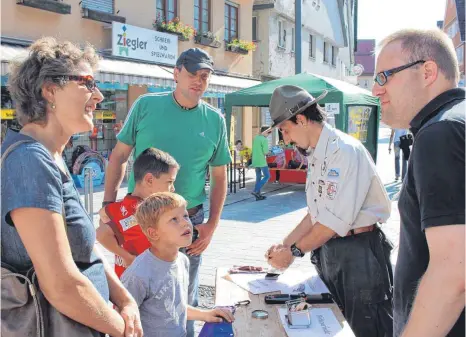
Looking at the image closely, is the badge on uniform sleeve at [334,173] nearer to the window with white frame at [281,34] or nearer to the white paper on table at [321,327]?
the white paper on table at [321,327]

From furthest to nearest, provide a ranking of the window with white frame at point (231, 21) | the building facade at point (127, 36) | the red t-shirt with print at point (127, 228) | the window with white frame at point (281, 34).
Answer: the window with white frame at point (281, 34) < the window with white frame at point (231, 21) < the building facade at point (127, 36) < the red t-shirt with print at point (127, 228)

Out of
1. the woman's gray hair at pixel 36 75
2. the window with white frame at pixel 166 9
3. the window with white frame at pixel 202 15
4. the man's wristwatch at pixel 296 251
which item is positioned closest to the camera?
the woman's gray hair at pixel 36 75

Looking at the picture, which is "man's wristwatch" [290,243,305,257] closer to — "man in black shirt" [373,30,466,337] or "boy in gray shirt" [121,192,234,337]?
"boy in gray shirt" [121,192,234,337]

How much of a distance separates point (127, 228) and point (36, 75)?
1274mm

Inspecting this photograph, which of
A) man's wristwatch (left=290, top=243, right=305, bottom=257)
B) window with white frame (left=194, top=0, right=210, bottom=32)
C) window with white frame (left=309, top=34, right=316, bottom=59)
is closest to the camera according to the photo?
man's wristwatch (left=290, top=243, right=305, bottom=257)

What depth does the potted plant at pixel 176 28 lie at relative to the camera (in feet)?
47.2

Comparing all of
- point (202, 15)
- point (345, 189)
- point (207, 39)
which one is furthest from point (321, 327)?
point (202, 15)

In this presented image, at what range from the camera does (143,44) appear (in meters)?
13.5

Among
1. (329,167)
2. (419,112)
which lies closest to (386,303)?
(329,167)

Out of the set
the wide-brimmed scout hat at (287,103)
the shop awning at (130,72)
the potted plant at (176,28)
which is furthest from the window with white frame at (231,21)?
the wide-brimmed scout hat at (287,103)

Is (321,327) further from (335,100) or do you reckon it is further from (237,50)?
(237,50)

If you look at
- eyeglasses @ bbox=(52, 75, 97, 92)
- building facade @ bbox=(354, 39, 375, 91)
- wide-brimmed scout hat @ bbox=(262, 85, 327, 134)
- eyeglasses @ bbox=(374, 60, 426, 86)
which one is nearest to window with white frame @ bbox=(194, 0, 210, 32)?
wide-brimmed scout hat @ bbox=(262, 85, 327, 134)

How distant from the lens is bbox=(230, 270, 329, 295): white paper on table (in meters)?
2.59

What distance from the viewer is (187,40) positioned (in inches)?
615
